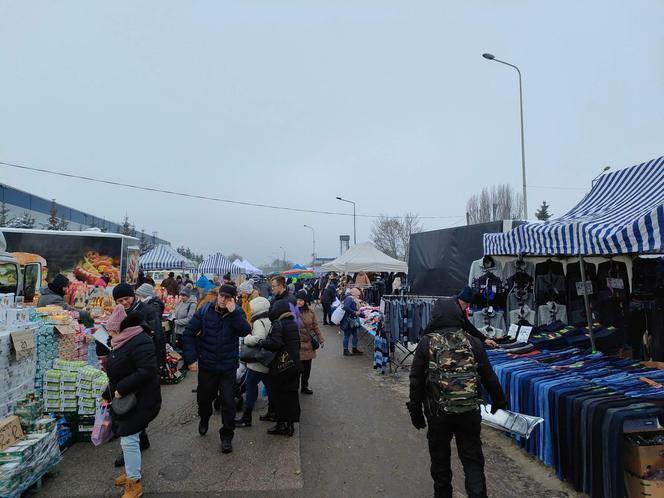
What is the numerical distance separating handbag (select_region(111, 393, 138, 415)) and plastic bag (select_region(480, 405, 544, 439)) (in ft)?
11.4

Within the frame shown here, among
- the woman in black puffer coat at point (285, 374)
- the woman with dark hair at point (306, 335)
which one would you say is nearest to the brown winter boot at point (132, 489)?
the woman in black puffer coat at point (285, 374)

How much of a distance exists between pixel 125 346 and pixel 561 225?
15.9 ft

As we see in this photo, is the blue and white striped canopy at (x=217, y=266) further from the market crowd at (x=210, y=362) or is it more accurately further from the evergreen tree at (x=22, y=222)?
the market crowd at (x=210, y=362)

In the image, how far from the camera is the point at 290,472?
12.9ft

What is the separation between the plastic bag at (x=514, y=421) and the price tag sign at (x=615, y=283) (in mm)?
2851

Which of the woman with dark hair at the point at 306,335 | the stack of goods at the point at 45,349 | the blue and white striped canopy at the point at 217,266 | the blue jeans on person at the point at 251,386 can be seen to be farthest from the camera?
the blue and white striped canopy at the point at 217,266

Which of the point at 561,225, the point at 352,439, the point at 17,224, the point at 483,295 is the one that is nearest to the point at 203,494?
the point at 352,439

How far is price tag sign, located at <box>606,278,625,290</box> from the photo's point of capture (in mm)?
5730

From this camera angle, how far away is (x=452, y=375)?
288 centimetres

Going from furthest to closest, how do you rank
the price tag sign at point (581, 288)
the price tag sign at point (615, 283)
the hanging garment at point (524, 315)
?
the hanging garment at point (524, 315) → the price tag sign at point (581, 288) → the price tag sign at point (615, 283)

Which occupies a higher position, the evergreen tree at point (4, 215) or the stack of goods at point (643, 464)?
the evergreen tree at point (4, 215)

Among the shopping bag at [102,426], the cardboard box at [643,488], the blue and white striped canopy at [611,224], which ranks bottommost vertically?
the cardboard box at [643,488]

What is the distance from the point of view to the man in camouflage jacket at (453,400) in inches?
113

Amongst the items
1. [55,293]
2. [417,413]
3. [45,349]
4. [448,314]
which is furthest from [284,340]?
[55,293]
